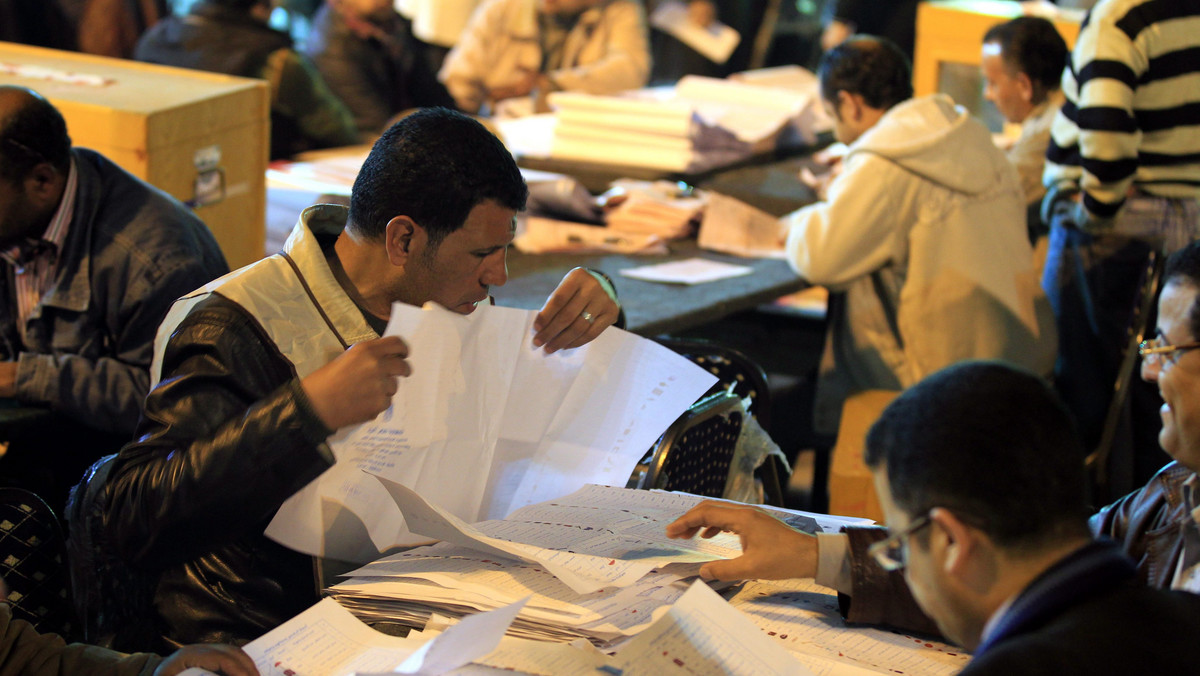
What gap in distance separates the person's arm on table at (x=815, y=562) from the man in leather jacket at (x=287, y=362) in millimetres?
422

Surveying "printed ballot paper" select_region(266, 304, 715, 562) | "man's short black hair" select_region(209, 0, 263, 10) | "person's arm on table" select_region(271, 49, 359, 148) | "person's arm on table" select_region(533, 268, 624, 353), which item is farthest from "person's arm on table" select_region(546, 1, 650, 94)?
"printed ballot paper" select_region(266, 304, 715, 562)

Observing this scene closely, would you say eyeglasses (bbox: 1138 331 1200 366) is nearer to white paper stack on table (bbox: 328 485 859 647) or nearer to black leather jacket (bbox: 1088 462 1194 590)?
black leather jacket (bbox: 1088 462 1194 590)

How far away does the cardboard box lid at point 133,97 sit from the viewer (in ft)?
9.18

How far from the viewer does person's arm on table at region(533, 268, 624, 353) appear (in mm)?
1808

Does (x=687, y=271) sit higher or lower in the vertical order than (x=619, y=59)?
lower

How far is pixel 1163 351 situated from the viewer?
1561mm

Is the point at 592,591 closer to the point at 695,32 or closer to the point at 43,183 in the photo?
the point at 43,183

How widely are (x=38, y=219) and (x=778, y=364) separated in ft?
8.86

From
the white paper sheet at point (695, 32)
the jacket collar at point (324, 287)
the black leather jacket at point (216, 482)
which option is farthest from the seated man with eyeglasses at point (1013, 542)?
the white paper sheet at point (695, 32)

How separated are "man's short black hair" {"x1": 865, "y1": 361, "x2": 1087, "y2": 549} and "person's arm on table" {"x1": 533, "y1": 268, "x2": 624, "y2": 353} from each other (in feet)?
2.87

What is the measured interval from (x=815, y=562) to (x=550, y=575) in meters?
0.36

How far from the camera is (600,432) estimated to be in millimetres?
1820

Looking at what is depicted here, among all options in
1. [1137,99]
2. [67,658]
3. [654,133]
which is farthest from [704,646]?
[654,133]

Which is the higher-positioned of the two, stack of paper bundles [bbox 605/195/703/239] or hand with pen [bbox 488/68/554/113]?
hand with pen [bbox 488/68/554/113]
